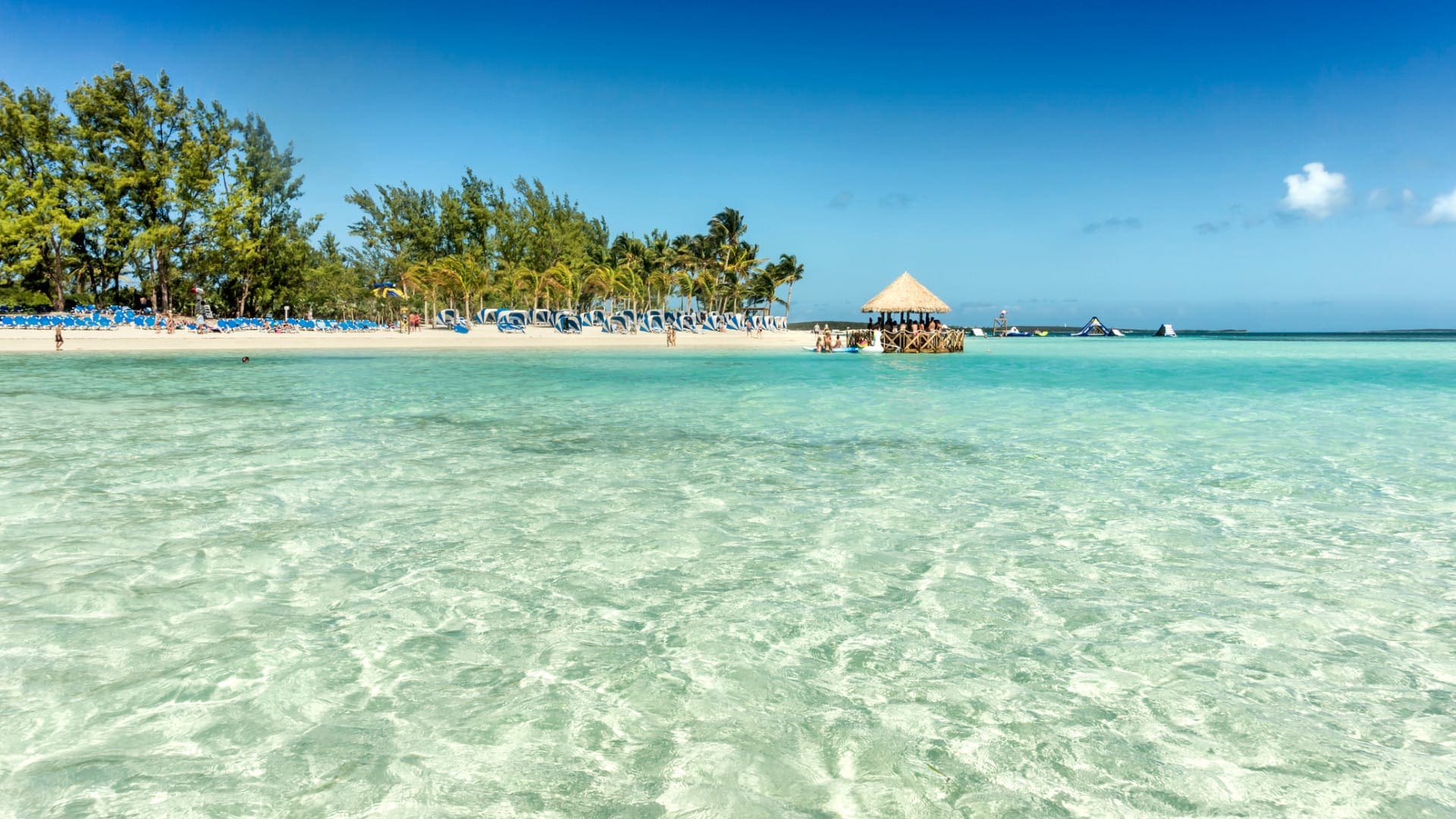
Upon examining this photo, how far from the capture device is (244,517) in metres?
5.88

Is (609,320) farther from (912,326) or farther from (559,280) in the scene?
(912,326)

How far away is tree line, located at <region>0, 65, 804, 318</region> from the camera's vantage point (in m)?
40.7

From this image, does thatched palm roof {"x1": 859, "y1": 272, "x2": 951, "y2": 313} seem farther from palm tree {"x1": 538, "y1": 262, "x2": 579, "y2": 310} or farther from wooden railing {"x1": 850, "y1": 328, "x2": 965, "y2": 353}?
palm tree {"x1": 538, "y1": 262, "x2": 579, "y2": 310}

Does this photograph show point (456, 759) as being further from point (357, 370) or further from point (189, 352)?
point (189, 352)

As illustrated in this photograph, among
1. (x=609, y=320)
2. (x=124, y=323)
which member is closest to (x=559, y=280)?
(x=609, y=320)

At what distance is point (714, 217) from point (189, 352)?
149ft

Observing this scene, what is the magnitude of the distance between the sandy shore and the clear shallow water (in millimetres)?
28680

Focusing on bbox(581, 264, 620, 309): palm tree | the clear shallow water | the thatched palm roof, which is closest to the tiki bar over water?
the thatched palm roof

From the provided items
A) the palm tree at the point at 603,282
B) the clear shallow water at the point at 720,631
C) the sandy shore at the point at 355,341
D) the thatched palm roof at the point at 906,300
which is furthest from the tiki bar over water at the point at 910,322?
the clear shallow water at the point at 720,631

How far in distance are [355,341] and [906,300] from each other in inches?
1103

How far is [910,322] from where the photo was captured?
3953 cm

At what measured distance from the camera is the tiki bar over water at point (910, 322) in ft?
118

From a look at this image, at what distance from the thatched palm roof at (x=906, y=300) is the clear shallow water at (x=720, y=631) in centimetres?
2697

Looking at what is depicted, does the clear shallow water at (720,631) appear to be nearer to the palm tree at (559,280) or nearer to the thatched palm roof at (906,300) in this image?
the thatched palm roof at (906,300)
